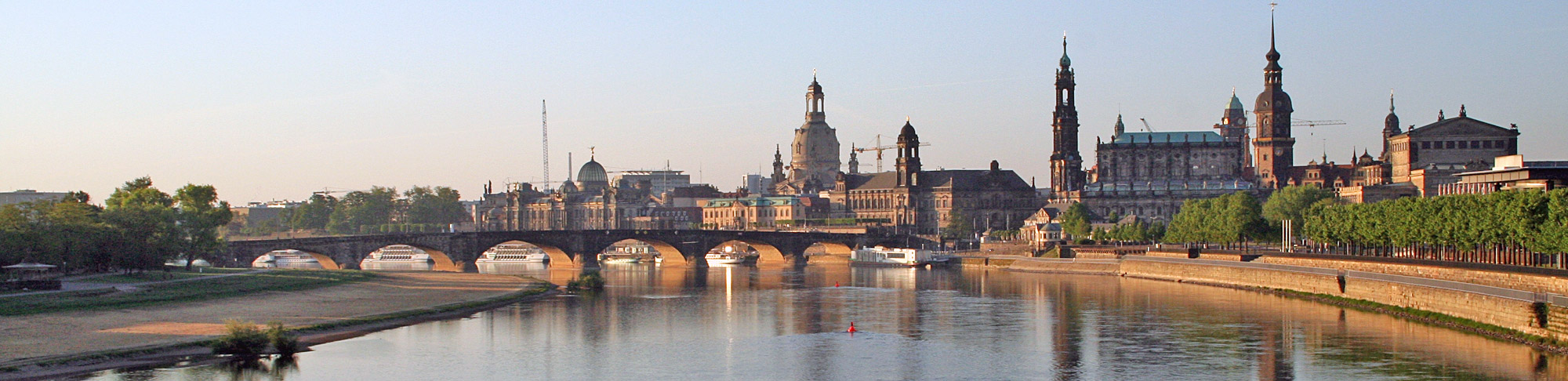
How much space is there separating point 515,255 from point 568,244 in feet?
146

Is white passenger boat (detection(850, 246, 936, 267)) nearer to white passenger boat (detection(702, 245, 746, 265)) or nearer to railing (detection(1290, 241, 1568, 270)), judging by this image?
white passenger boat (detection(702, 245, 746, 265))

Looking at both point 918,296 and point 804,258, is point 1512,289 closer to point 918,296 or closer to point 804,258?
point 918,296

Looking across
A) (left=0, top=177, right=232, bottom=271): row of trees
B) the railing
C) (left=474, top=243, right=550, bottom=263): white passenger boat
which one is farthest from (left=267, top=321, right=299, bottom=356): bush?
(left=474, top=243, right=550, bottom=263): white passenger boat

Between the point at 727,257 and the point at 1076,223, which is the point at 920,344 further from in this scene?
the point at 727,257

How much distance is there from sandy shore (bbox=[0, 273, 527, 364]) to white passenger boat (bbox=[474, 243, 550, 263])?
261 feet

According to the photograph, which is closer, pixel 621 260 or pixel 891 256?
pixel 891 256

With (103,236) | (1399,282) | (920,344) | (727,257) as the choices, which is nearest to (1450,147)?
(727,257)

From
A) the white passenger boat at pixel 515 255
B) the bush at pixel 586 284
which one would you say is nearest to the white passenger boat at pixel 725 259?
the white passenger boat at pixel 515 255

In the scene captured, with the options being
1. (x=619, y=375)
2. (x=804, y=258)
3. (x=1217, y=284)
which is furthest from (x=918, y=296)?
(x=804, y=258)

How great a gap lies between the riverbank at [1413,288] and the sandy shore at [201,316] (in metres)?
41.3

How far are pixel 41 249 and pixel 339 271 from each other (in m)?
32.7

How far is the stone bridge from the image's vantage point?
125 m

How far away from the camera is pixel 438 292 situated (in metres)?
93.2

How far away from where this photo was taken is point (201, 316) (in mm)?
68875
